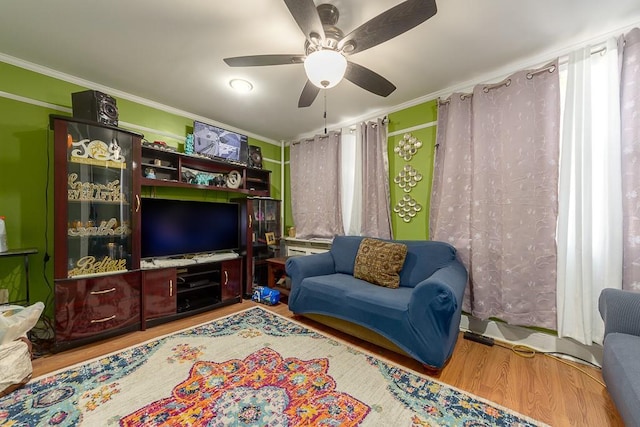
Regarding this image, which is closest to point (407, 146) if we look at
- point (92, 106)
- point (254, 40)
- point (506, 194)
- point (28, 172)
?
point (506, 194)

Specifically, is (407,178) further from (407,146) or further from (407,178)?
(407,146)

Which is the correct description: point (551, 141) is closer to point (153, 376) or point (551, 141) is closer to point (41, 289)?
point (153, 376)

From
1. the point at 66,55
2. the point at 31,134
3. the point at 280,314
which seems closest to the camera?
the point at 66,55

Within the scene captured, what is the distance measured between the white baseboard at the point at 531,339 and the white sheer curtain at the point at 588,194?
139mm

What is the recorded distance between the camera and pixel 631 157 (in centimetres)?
171

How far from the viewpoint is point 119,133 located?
94.1 inches

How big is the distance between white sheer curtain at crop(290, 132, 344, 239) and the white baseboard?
5.86 feet

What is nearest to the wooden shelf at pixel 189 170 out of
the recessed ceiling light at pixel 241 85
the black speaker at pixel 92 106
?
the black speaker at pixel 92 106

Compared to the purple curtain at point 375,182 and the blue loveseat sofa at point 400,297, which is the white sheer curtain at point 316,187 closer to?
the purple curtain at point 375,182

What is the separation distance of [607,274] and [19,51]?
4.86 metres

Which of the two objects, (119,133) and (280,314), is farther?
(280,314)

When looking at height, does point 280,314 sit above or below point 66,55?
below

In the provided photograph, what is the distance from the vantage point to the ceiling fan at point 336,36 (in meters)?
1.25

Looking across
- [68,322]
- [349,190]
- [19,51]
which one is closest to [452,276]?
[349,190]
